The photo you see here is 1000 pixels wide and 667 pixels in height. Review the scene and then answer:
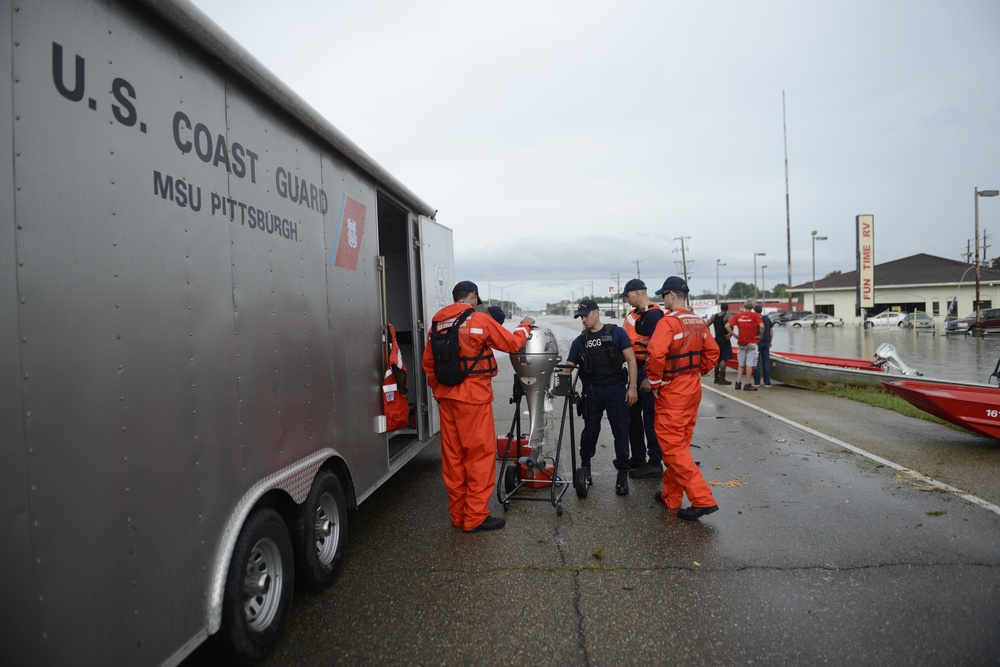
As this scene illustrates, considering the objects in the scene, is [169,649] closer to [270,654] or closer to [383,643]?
[270,654]

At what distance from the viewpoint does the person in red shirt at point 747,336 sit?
1148 centimetres

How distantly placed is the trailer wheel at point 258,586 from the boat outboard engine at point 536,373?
→ 8.63 feet

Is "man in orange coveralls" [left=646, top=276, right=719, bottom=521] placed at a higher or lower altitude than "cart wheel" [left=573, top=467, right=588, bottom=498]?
higher

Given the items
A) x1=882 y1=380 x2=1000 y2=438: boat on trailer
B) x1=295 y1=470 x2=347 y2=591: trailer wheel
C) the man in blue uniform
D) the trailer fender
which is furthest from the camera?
x1=882 y1=380 x2=1000 y2=438: boat on trailer

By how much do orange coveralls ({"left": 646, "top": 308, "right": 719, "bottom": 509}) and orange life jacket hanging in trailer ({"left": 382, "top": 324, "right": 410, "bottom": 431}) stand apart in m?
2.05

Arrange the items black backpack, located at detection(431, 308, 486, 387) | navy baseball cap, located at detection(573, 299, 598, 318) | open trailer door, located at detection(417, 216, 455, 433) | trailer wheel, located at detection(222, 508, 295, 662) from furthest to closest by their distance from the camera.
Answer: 1. open trailer door, located at detection(417, 216, 455, 433)
2. navy baseball cap, located at detection(573, 299, 598, 318)
3. black backpack, located at detection(431, 308, 486, 387)
4. trailer wheel, located at detection(222, 508, 295, 662)

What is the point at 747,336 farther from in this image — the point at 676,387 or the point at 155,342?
the point at 155,342

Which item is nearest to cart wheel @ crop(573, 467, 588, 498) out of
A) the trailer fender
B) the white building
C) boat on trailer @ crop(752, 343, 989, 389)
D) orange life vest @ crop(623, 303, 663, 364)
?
orange life vest @ crop(623, 303, 663, 364)

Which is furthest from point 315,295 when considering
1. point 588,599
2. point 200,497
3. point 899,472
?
point 899,472

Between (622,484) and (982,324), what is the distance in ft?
129

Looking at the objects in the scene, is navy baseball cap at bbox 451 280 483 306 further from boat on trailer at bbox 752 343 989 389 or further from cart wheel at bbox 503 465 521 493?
boat on trailer at bbox 752 343 989 389

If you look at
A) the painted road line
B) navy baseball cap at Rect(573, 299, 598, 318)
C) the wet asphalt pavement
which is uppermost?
navy baseball cap at Rect(573, 299, 598, 318)

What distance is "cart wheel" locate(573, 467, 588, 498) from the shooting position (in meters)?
5.20

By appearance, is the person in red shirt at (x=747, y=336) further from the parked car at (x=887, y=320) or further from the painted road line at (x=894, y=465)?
the parked car at (x=887, y=320)
